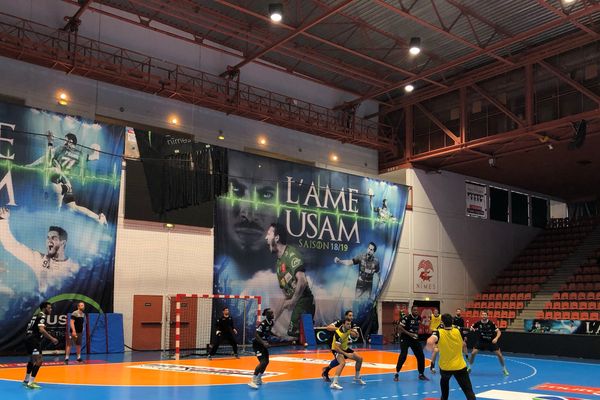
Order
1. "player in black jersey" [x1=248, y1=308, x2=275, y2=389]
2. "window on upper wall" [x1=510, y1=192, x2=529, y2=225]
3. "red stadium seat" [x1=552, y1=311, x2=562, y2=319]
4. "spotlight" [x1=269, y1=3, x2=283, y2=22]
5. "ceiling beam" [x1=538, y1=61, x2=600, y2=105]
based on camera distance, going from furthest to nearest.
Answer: "window on upper wall" [x1=510, y1=192, x2=529, y2=225], "red stadium seat" [x1=552, y1=311, x2=562, y2=319], "ceiling beam" [x1=538, y1=61, x2=600, y2=105], "spotlight" [x1=269, y1=3, x2=283, y2=22], "player in black jersey" [x1=248, y1=308, x2=275, y2=389]

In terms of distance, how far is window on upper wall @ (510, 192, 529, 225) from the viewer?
42000 millimetres

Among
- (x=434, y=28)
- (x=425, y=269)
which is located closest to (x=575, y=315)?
(x=425, y=269)

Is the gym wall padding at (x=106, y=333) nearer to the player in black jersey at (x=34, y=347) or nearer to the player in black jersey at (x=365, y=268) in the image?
the player in black jersey at (x=34, y=347)

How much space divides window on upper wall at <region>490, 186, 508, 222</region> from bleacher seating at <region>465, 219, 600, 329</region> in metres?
2.99

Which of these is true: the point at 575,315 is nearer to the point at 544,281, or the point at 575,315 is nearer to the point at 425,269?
the point at 544,281

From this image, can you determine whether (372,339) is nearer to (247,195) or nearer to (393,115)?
(247,195)

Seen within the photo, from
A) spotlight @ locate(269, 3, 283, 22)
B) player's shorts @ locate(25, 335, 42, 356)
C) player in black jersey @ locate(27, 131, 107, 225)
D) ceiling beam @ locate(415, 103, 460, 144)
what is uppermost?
spotlight @ locate(269, 3, 283, 22)

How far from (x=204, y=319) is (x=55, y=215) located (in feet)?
25.0

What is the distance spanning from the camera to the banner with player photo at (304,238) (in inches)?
1091

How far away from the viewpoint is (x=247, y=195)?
2822cm

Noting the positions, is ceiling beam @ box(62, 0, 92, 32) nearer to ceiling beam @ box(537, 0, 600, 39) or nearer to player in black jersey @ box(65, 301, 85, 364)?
player in black jersey @ box(65, 301, 85, 364)

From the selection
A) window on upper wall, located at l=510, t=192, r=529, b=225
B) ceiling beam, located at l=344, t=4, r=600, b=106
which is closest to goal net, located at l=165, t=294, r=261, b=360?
ceiling beam, located at l=344, t=4, r=600, b=106

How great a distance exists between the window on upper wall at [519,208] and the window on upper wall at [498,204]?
70 centimetres

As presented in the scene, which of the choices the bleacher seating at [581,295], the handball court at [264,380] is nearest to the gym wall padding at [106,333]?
the handball court at [264,380]
